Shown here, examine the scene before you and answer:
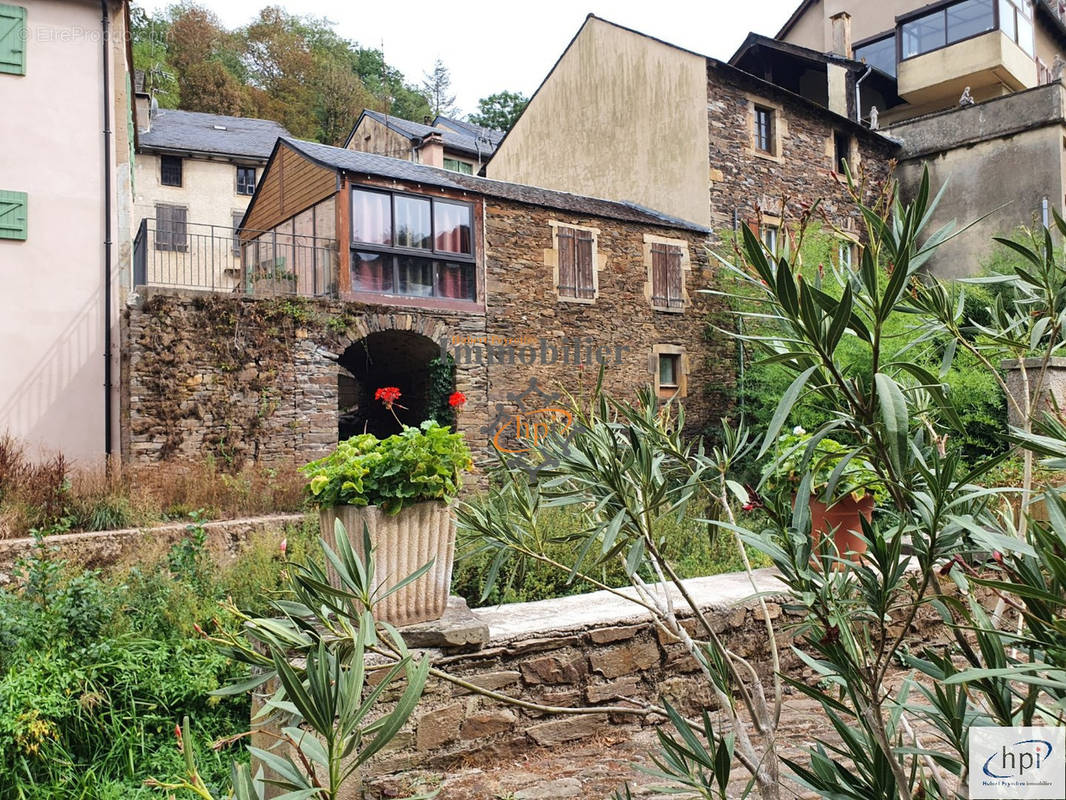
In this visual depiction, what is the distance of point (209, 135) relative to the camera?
72.4 ft

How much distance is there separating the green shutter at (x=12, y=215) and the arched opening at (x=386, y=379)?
4.64 m

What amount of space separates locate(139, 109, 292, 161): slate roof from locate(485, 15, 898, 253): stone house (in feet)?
25.9

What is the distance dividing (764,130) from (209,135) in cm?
1568

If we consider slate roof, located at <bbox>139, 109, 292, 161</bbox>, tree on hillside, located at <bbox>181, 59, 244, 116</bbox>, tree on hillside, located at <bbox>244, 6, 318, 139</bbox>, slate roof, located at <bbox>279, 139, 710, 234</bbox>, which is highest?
tree on hillside, located at <bbox>244, 6, 318, 139</bbox>

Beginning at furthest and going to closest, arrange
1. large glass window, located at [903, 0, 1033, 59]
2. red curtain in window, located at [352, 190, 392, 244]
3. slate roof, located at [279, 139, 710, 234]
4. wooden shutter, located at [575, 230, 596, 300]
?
1. large glass window, located at [903, 0, 1033, 59]
2. wooden shutter, located at [575, 230, 596, 300]
3. slate roof, located at [279, 139, 710, 234]
4. red curtain in window, located at [352, 190, 392, 244]

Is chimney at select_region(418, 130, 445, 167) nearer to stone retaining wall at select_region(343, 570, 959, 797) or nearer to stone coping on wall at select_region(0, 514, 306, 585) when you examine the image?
stone coping on wall at select_region(0, 514, 306, 585)

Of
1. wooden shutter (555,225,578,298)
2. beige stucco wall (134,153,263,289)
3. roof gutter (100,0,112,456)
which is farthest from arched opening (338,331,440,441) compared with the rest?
beige stucco wall (134,153,263,289)

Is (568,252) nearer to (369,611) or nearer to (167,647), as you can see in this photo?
(167,647)

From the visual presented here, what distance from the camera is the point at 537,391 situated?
43.4ft

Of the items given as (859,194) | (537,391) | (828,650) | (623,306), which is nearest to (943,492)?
(828,650)

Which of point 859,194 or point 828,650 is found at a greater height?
point 859,194

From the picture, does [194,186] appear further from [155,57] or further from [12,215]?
[155,57]

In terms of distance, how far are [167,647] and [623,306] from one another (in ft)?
36.6

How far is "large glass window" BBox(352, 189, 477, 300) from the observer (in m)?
11.9
